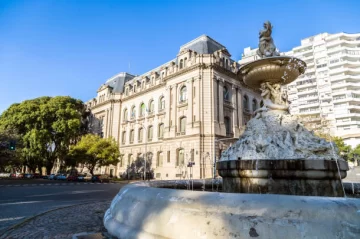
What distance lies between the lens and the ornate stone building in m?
30.8

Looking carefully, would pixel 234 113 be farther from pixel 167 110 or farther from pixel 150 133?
pixel 150 133

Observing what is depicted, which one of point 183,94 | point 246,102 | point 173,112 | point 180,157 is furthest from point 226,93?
point 180,157

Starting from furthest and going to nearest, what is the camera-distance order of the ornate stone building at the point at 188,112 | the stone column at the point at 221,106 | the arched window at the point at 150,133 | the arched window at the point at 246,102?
1. the arched window at the point at 150,133
2. the arched window at the point at 246,102
3. the stone column at the point at 221,106
4. the ornate stone building at the point at 188,112

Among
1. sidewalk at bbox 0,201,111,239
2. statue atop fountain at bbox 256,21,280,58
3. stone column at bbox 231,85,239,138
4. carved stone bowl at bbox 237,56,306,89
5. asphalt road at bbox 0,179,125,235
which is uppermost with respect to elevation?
stone column at bbox 231,85,239,138

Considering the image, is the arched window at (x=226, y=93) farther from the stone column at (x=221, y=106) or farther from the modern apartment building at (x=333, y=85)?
the modern apartment building at (x=333, y=85)

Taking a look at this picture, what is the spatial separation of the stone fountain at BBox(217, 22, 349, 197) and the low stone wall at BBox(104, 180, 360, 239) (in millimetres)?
3057

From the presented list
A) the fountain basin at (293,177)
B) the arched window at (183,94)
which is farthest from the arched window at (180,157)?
the fountain basin at (293,177)

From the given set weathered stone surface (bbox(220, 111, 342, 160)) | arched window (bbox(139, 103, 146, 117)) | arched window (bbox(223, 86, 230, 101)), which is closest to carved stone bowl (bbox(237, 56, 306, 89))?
weathered stone surface (bbox(220, 111, 342, 160))

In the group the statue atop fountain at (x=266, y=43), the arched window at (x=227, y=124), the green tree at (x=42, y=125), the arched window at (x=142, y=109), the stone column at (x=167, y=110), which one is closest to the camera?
the statue atop fountain at (x=266, y=43)

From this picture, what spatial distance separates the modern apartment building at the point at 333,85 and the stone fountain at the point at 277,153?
54.2 m

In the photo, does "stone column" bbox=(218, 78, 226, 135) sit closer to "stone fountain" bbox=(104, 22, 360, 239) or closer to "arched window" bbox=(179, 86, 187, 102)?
"arched window" bbox=(179, 86, 187, 102)

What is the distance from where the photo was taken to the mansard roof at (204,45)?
1382 inches

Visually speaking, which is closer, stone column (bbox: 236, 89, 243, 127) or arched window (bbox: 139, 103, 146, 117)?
stone column (bbox: 236, 89, 243, 127)

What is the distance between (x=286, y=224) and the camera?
249cm
